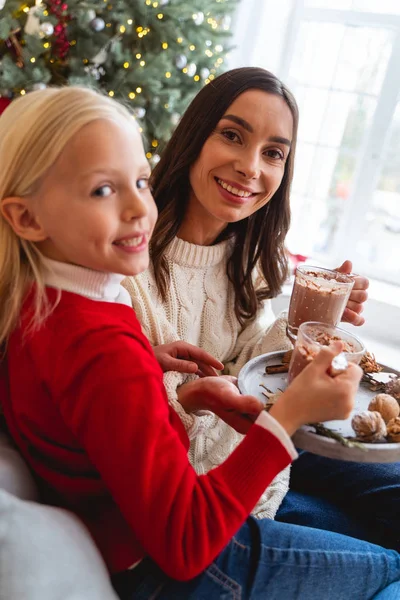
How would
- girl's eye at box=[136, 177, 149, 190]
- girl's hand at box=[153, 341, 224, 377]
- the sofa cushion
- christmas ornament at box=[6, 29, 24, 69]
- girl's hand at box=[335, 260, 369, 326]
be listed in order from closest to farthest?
the sofa cushion
girl's eye at box=[136, 177, 149, 190]
girl's hand at box=[153, 341, 224, 377]
girl's hand at box=[335, 260, 369, 326]
christmas ornament at box=[6, 29, 24, 69]

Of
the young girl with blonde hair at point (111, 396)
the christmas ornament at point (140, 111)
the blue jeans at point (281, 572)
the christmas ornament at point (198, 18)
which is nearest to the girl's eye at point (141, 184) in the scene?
the young girl with blonde hair at point (111, 396)

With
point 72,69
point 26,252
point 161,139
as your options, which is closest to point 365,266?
point 161,139

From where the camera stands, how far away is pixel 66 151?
0.80 meters

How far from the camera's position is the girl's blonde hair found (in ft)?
2.63

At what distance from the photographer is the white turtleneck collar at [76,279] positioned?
0.85 m

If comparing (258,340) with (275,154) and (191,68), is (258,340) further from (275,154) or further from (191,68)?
(191,68)

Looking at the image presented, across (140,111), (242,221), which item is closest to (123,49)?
(140,111)

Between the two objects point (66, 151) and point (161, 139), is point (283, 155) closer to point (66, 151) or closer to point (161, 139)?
point (66, 151)

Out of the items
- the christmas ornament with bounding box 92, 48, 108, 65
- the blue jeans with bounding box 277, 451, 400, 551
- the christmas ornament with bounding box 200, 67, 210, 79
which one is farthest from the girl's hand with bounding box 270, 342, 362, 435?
the christmas ornament with bounding box 200, 67, 210, 79

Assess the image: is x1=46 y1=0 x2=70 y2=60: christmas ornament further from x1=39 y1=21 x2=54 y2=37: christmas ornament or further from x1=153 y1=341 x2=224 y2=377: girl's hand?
x1=153 y1=341 x2=224 y2=377: girl's hand

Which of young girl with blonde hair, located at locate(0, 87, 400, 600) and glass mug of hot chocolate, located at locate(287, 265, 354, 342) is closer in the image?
young girl with blonde hair, located at locate(0, 87, 400, 600)

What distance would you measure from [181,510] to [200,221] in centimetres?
95

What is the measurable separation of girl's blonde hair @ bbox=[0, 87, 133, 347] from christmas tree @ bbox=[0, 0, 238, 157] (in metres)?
1.76

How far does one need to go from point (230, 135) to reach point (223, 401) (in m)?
0.74
